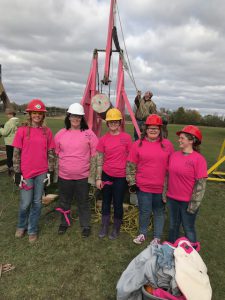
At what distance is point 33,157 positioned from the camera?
3.65m

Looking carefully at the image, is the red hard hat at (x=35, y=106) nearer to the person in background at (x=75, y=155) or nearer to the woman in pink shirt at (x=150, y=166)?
the person in background at (x=75, y=155)

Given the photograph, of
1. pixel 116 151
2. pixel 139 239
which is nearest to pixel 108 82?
pixel 116 151

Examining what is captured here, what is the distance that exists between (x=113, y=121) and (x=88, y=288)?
214 centimetres

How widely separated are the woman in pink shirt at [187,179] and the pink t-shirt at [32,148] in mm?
1761

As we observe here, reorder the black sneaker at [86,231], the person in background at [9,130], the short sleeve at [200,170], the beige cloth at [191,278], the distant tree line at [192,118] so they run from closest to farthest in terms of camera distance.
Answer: the beige cloth at [191,278] → the short sleeve at [200,170] → the black sneaker at [86,231] → the person in background at [9,130] → the distant tree line at [192,118]

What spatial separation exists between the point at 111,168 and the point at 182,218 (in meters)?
1.20

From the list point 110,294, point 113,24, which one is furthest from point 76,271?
point 113,24

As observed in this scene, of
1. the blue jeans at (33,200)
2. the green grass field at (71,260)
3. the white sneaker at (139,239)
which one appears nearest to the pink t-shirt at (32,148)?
the blue jeans at (33,200)

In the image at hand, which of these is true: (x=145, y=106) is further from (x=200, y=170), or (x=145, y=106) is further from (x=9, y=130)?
(x=200, y=170)

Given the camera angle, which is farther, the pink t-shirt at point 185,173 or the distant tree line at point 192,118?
the distant tree line at point 192,118

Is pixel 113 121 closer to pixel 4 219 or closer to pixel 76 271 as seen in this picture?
pixel 76 271

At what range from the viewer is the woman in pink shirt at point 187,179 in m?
3.22

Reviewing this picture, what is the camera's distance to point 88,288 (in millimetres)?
2973

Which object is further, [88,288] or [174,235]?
[174,235]
